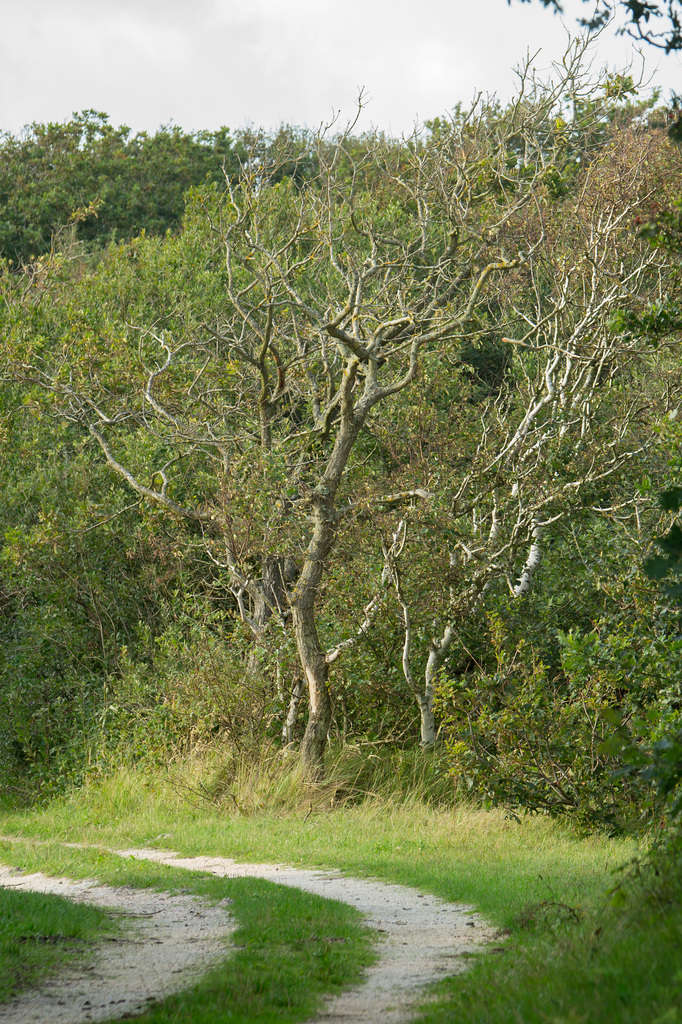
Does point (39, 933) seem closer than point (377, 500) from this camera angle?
Yes

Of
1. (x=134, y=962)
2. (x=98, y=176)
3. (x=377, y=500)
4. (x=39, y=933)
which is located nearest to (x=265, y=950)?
(x=134, y=962)

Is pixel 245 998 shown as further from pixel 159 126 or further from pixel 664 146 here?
pixel 159 126

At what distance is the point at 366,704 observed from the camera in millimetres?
14039

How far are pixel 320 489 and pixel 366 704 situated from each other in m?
3.16

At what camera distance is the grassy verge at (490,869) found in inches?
146

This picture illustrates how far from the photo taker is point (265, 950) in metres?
6.27

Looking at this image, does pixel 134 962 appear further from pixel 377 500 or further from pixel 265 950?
pixel 377 500

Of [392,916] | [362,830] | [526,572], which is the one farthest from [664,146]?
[392,916]

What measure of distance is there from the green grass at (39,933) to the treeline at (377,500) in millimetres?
5292

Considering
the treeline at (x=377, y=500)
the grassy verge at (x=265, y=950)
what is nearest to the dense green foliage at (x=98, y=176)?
the treeline at (x=377, y=500)

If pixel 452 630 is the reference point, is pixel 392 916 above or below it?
below

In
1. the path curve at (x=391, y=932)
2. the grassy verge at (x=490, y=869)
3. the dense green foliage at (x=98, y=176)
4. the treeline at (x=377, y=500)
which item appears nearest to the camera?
the grassy verge at (x=490, y=869)

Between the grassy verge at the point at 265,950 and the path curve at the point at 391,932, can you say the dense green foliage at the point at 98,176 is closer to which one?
the path curve at the point at 391,932

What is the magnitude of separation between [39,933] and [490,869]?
4244mm
